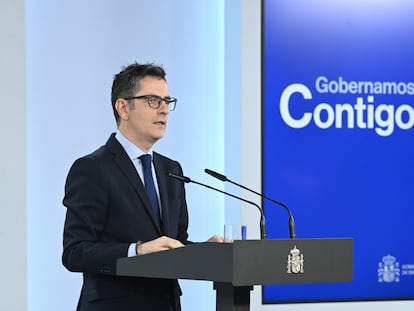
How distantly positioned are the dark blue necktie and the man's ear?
0.17m

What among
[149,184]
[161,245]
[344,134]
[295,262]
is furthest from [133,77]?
[344,134]

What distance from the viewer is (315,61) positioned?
5.06 m

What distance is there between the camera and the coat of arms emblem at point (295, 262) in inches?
89.5

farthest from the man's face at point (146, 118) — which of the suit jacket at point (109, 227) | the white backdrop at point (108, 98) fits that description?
the white backdrop at point (108, 98)

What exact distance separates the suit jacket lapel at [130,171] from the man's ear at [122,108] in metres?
0.10

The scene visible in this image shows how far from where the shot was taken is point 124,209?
2783 mm

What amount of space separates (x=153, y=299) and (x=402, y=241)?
282 centimetres

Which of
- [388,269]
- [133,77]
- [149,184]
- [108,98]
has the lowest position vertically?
[388,269]

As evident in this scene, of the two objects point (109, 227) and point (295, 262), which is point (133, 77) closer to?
point (109, 227)

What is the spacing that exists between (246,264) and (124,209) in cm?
74

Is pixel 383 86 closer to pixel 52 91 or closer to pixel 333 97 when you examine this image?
pixel 333 97

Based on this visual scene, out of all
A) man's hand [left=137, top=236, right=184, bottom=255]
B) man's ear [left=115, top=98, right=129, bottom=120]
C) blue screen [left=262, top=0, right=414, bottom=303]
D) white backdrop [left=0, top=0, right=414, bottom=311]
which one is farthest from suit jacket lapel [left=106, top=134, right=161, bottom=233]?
blue screen [left=262, top=0, right=414, bottom=303]

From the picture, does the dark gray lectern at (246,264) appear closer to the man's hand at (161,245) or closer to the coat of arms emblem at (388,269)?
the man's hand at (161,245)

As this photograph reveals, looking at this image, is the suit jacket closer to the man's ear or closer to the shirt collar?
the shirt collar
